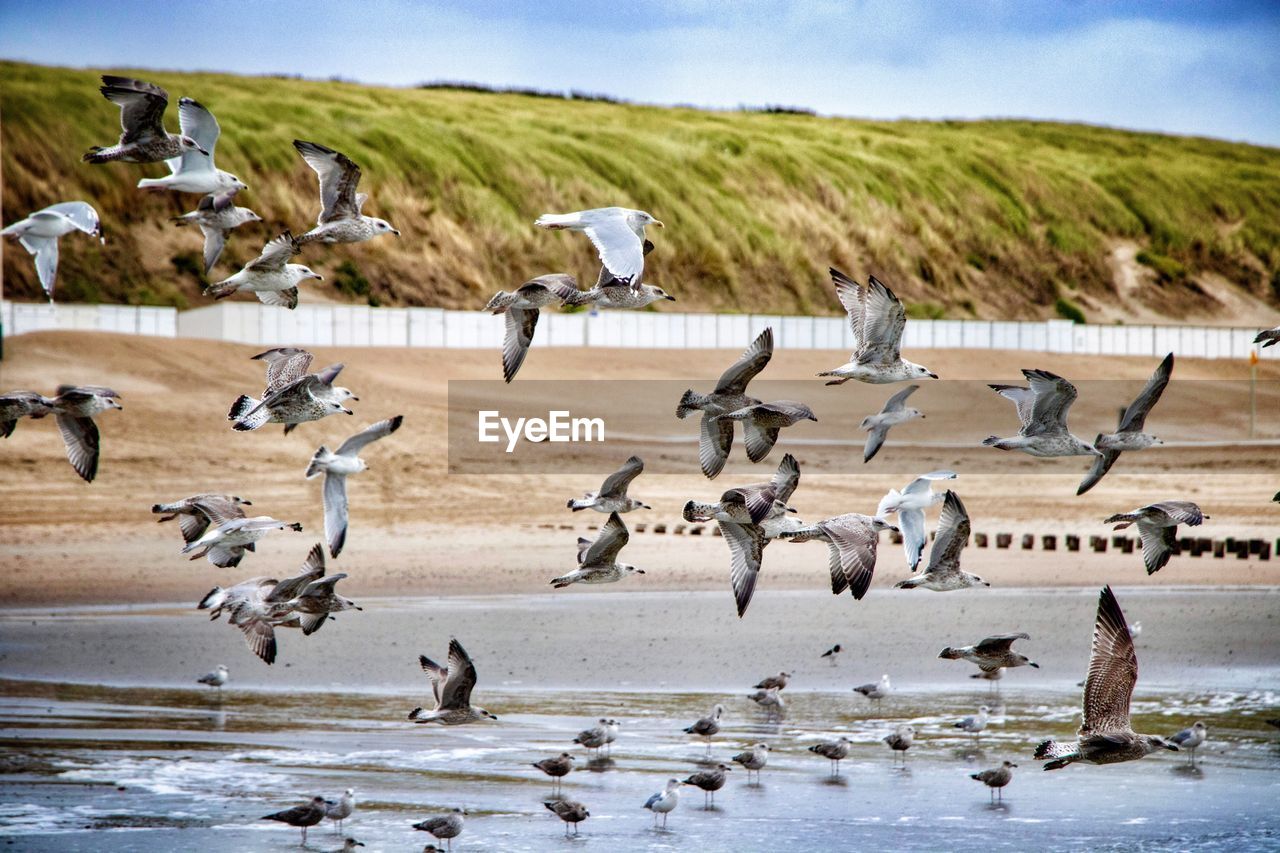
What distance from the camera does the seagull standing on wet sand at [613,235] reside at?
32.2ft

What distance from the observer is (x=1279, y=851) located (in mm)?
10812

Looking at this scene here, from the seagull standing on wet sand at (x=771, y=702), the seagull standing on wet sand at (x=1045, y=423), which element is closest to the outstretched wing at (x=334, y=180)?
the seagull standing on wet sand at (x=1045, y=423)

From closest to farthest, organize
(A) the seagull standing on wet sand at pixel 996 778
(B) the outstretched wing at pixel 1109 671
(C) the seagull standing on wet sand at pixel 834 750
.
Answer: (B) the outstretched wing at pixel 1109 671, (A) the seagull standing on wet sand at pixel 996 778, (C) the seagull standing on wet sand at pixel 834 750

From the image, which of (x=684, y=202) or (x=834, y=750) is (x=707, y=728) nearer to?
(x=834, y=750)

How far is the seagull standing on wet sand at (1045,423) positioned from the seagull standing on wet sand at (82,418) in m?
5.53

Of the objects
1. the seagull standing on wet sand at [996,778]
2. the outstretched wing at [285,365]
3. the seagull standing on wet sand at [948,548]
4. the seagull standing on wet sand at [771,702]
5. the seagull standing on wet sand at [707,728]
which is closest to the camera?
the outstretched wing at [285,365]

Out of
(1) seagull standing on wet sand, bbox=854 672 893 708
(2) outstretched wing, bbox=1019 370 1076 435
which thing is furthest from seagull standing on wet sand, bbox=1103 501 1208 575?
(1) seagull standing on wet sand, bbox=854 672 893 708

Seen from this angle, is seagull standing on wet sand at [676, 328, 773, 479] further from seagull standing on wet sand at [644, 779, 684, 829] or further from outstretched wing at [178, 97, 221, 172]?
outstretched wing at [178, 97, 221, 172]

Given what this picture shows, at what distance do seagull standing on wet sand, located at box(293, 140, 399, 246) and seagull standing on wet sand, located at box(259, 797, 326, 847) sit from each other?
352cm

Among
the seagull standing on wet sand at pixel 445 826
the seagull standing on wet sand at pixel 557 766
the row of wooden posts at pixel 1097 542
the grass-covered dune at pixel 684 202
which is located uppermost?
the grass-covered dune at pixel 684 202

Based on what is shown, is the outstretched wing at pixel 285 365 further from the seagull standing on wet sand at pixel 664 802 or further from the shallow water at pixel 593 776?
the seagull standing on wet sand at pixel 664 802

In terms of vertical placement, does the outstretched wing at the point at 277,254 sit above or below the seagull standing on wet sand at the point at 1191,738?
above

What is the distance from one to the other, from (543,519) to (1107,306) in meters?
44.1

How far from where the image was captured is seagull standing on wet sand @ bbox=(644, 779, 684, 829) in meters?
11.2
